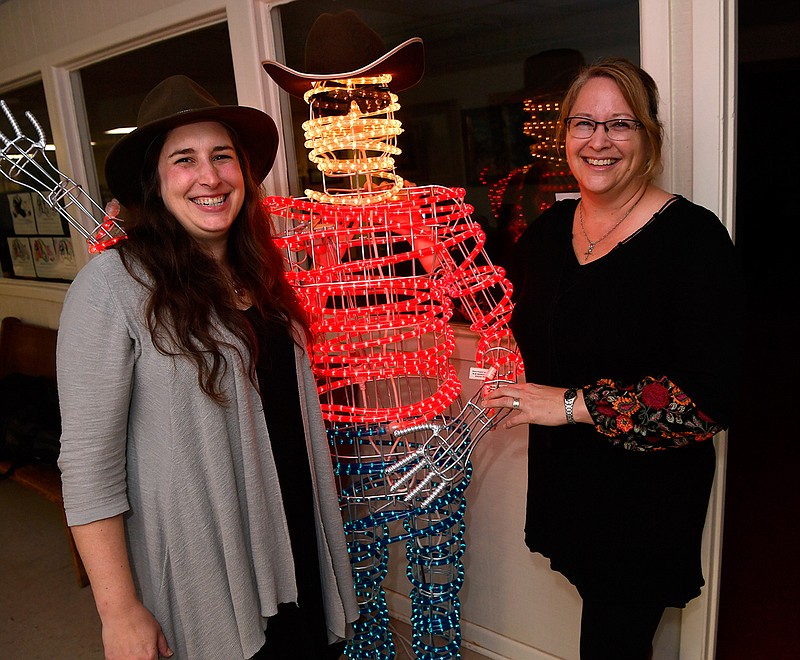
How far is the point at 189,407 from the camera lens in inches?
48.0

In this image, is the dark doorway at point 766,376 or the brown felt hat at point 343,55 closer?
the brown felt hat at point 343,55

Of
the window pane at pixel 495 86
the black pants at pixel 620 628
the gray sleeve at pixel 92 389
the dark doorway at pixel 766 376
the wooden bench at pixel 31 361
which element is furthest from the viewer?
the wooden bench at pixel 31 361

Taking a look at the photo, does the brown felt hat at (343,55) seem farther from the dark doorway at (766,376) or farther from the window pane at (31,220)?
the window pane at (31,220)

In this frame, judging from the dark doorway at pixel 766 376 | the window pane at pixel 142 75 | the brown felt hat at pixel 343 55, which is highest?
the window pane at pixel 142 75

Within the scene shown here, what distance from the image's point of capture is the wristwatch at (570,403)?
4.54 feet

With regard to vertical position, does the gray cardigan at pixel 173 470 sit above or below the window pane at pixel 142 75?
below

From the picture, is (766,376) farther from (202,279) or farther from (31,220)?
(31,220)

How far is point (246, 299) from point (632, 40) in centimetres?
115

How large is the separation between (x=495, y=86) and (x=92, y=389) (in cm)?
145

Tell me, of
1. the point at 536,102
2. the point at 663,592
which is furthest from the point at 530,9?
the point at 663,592

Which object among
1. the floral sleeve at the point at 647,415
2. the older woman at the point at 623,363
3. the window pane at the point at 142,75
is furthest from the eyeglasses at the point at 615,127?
the window pane at the point at 142,75

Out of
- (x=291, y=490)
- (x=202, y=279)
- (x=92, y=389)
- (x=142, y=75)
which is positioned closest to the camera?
(x=92, y=389)

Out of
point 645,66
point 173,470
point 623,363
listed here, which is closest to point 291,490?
point 173,470

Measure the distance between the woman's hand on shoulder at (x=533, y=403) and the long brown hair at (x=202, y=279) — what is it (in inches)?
17.0
